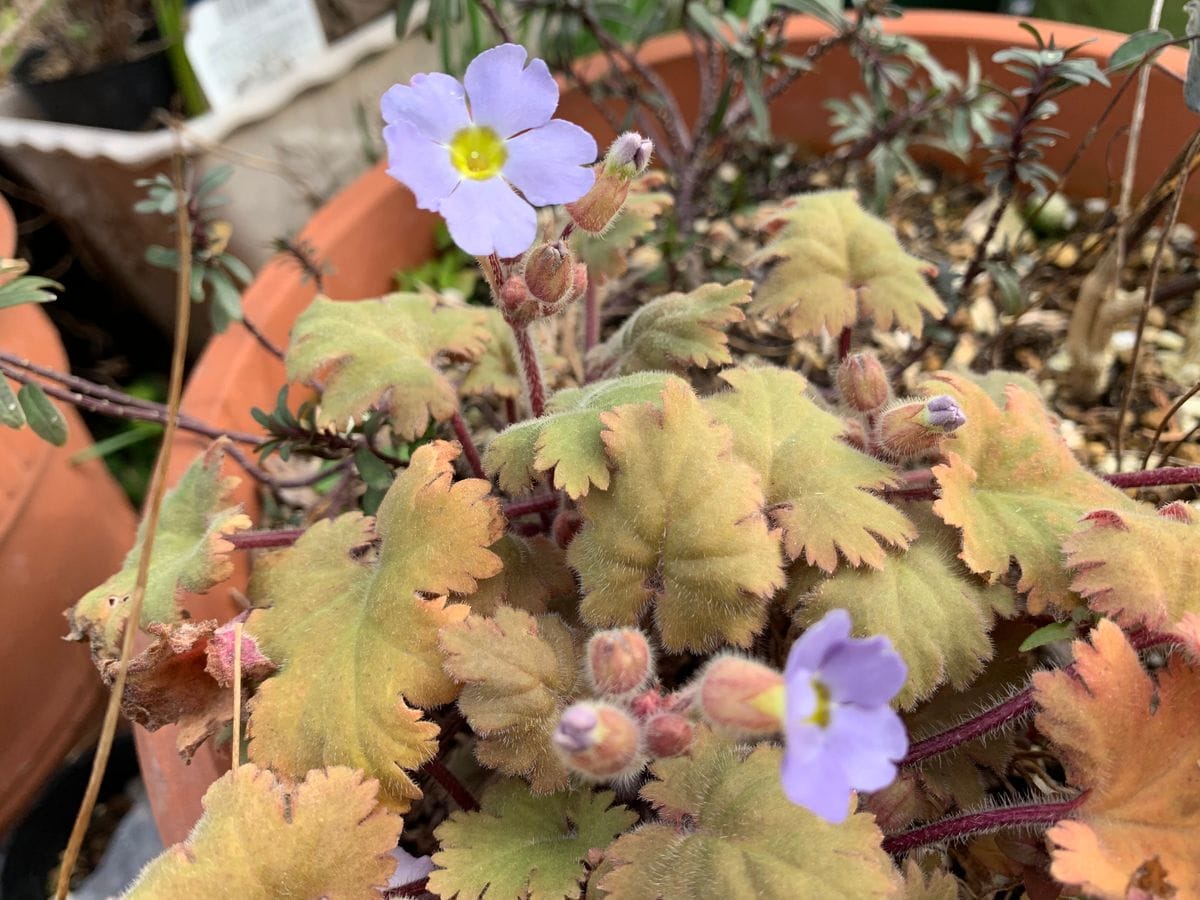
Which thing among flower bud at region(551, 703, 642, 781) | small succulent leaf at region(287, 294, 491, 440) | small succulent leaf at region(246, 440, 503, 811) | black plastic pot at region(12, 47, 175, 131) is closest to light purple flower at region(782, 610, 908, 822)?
flower bud at region(551, 703, 642, 781)

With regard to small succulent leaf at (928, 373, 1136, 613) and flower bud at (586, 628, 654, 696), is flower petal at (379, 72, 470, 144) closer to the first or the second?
flower bud at (586, 628, 654, 696)

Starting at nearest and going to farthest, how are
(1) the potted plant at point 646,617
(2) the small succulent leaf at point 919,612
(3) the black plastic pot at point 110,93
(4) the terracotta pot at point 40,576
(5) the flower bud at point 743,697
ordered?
(5) the flower bud at point 743,697 < (1) the potted plant at point 646,617 < (2) the small succulent leaf at point 919,612 < (4) the terracotta pot at point 40,576 < (3) the black plastic pot at point 110,93

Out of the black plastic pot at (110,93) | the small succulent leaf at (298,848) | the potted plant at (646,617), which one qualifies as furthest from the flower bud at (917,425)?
the black plastic pot at (110,93)

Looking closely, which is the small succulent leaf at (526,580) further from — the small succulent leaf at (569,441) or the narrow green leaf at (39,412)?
the narrow green leaf at (39,412)

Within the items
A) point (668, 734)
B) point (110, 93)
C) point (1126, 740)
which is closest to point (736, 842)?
point (668, 734)

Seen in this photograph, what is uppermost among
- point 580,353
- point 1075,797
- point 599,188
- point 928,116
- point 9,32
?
point 9,32

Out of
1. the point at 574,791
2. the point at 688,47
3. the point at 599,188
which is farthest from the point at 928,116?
the point at 574,791

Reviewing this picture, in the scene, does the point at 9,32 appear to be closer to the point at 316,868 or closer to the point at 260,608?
the point at 260,608
